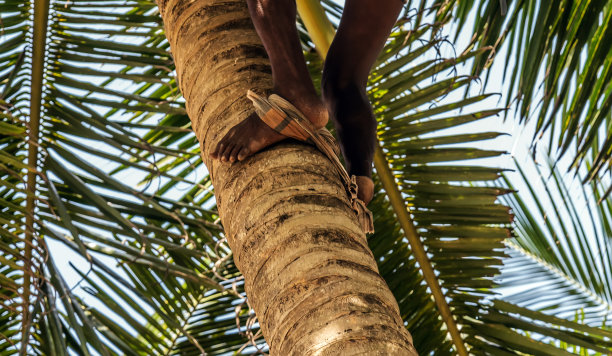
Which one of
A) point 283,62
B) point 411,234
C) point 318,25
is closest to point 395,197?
point 411,234

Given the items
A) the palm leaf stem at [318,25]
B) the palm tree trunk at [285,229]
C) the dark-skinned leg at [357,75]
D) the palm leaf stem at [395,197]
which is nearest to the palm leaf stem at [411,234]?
the palm leaf stem at [395,197]

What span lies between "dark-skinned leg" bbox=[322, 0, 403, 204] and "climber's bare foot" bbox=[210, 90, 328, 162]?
0.24 metres

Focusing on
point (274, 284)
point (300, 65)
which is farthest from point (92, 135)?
point (274, 284)

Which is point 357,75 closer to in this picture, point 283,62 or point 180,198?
point 283,62

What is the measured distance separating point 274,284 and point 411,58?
203 cm

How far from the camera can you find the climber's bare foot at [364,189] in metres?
1.73

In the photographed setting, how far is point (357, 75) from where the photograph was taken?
1849 mm

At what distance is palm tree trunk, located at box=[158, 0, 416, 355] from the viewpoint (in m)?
1.13

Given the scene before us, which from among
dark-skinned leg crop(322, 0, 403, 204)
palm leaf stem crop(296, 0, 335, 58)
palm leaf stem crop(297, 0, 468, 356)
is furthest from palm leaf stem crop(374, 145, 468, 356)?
dark-skinned leg crop(322, 0, 403, 204)

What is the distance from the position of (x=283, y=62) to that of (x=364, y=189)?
1.16 ft

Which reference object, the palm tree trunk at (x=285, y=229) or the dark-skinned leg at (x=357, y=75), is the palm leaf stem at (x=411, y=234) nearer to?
the dark-skinned leg at (x=357, y=75)

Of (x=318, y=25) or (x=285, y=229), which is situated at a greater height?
(x=318, y=25)

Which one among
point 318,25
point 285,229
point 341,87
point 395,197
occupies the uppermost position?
point 318,25

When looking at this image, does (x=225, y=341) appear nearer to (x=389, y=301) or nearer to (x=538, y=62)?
(x=538, y=62)
